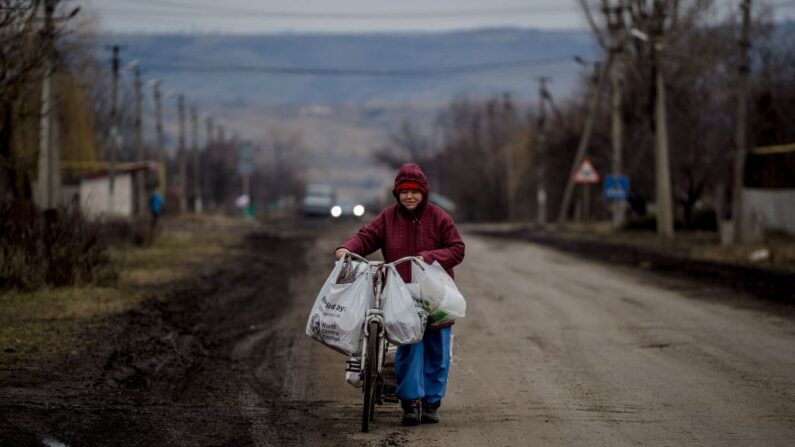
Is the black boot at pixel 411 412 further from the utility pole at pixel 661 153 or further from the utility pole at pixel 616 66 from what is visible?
the utility pole at pixel 616 66

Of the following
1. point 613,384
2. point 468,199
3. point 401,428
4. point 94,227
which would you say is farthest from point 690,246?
point 468,199

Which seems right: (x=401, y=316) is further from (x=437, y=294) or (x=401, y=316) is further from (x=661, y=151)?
(x=661, y=151)

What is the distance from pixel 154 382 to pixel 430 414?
312 centimetres

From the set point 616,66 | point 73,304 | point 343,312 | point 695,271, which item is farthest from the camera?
point 616,66

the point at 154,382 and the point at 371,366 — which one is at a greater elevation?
the point at 371,366

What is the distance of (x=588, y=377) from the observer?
40.9 ft

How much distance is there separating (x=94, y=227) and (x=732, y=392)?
12550 mm

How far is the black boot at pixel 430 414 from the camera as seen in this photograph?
10266 mm

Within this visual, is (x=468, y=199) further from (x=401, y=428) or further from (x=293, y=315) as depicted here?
(x=401, y=428)

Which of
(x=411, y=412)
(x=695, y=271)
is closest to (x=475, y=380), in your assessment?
(x=411, y=412)

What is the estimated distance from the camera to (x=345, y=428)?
391 inches

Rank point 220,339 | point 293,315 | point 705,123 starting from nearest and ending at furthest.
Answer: point 220,339 < point 293,315 < point 705,123

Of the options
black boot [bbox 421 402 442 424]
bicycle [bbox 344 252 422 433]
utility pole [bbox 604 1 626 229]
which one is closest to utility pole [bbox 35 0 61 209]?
bicycle [bbox 344 252 422 433]

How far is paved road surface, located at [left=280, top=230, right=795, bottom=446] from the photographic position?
31.9 feet
